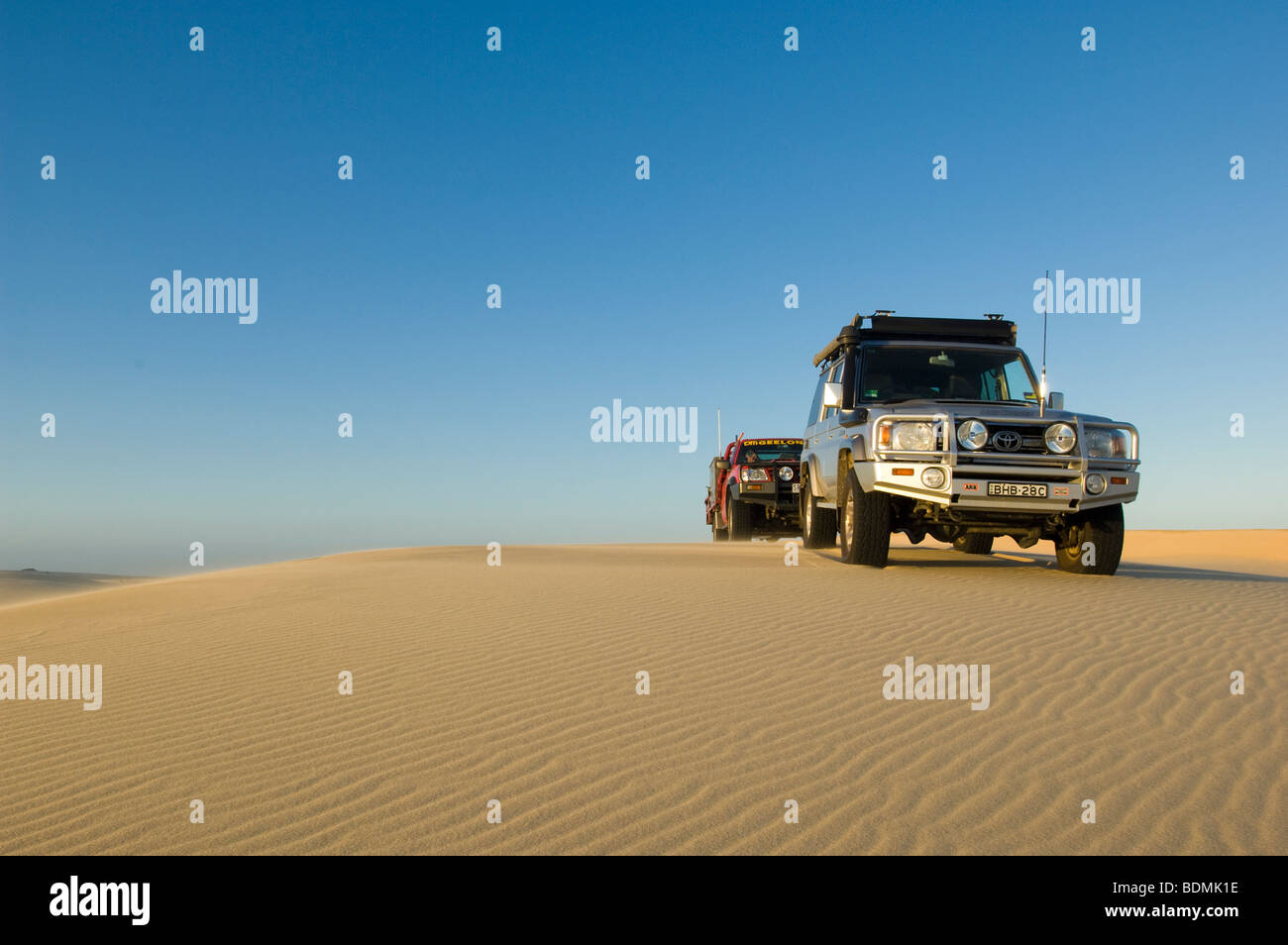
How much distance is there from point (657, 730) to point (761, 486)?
14.3 metres

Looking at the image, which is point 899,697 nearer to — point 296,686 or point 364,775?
point 364,775

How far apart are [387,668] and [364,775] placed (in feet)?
6.94

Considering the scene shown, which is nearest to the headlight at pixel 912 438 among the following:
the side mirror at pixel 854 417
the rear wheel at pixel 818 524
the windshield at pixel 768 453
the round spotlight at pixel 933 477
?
the round spotlight at pixel 933 477

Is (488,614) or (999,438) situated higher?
(999,438)

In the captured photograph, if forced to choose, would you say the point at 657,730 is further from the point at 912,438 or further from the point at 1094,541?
the point at 1094,541

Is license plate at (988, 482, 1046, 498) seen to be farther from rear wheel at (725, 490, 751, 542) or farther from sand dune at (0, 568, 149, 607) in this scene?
sand dune at (0, 568, 149, 607)

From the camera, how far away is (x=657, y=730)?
4598 millimetres

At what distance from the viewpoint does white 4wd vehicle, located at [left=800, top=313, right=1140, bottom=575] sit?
9.51m

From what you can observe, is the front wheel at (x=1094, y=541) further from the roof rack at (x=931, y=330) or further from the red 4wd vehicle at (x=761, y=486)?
the red 4wd vehicle at (x=761, y=486)

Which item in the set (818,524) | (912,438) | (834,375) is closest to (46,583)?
(818,524)

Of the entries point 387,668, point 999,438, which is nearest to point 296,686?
point 387,668

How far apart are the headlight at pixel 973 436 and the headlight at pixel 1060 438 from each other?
0.72 m

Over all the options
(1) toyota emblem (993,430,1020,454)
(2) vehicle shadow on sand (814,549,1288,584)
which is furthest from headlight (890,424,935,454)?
(2) vehicle shadow on sand (814,549,1288,584)
